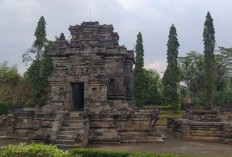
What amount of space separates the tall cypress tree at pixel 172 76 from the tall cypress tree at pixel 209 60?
320 inches

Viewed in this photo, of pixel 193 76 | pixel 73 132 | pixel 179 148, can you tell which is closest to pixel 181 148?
pixel 179 148

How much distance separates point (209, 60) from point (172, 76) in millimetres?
9077

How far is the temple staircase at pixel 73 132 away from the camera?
1400cm

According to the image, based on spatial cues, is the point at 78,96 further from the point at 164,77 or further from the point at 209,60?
the point at 164,77

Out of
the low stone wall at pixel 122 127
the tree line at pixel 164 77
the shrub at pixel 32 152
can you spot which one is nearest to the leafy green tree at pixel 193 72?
the tree line at pixel 164 77

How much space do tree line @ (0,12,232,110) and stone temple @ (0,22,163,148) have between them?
13.2 meters

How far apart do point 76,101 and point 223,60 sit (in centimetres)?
4475

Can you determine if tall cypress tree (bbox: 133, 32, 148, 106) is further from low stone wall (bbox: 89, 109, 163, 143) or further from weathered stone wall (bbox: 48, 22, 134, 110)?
low stone wall (bbox: 89, 109, 163, 143)

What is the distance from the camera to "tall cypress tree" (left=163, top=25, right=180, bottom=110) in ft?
129

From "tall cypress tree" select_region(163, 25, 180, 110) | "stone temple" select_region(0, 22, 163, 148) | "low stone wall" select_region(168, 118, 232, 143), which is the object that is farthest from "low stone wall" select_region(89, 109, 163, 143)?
"tall cypress tree" select_region(163, 25, 180, 110)

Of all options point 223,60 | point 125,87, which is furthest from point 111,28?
point 223,60

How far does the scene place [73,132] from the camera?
49.6 feet

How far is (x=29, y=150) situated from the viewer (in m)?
7.98

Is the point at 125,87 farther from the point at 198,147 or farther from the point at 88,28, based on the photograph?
the point at 198,147
